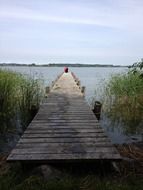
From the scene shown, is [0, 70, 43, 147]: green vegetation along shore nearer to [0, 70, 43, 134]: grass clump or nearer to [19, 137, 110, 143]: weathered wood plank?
[0, 70, 43, 134]: grass clump

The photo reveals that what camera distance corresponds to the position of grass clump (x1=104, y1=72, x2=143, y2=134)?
1027cm

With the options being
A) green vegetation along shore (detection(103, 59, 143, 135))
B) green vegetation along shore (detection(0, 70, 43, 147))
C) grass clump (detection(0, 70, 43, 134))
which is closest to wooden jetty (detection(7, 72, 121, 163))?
green vegetation along shore (detection(0, 70, 43, 147))

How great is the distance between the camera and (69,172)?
3.98 m

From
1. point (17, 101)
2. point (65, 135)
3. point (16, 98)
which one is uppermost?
point (65, 135)

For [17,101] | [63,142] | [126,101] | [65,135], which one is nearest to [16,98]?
[17,101]

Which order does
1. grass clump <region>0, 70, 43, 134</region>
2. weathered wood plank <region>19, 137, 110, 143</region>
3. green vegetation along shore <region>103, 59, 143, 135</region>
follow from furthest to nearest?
green vegetation along shore <region>103, 59, 143, 135</region> < grass clump <region>0, 70, 43, 134</region> < weathered wood plank <region>19, 137, 110, 143</region>

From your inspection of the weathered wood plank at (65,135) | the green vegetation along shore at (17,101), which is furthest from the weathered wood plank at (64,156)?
the green vegetation along shore at (17,101)

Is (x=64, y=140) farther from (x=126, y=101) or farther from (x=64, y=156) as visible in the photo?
(x=126, y=101)

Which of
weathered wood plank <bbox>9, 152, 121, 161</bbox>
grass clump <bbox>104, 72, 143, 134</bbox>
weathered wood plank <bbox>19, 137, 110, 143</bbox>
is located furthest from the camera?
grass clump <bbox>104, 72, 143, 134</bbox>

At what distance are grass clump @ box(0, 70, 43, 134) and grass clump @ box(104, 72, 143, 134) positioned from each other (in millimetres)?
3160

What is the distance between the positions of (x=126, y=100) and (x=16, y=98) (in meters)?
4.45

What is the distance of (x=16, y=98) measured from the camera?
10.9 m

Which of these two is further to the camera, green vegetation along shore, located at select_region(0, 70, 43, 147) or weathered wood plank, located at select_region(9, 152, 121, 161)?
green vegetation along shore, located at select_region(0, 70, 43, 147)

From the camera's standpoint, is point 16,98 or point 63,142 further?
point 16,98
